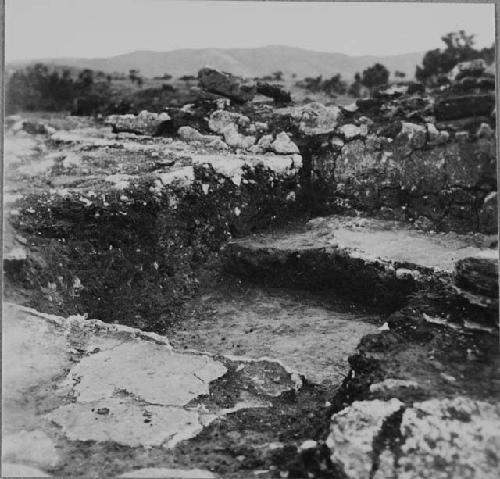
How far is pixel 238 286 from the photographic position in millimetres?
4715

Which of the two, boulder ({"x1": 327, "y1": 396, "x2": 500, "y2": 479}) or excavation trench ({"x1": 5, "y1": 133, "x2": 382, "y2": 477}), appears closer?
boulder ({"x1": 327, "y1": 396, "x2": 500, "y2": 479})

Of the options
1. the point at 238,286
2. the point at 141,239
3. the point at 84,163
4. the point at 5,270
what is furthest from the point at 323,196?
the point at 5,270

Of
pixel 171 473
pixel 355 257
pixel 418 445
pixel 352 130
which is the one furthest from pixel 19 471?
pixel 352 130

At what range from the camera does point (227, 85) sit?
4660 millimetres

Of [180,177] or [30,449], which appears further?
[180,177]

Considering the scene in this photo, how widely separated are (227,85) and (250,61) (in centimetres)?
49

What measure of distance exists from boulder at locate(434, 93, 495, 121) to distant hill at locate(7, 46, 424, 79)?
0.42m

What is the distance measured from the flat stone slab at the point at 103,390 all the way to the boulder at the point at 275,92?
6.90 ft

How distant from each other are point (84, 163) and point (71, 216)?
0.61 m

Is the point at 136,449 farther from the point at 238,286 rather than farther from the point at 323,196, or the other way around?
the point at 323,196

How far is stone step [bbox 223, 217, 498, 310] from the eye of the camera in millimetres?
4238

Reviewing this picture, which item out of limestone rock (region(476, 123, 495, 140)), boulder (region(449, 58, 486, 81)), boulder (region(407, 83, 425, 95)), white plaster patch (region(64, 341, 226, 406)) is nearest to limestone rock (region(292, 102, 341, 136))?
boulder (region(407, 83, 425, 95))

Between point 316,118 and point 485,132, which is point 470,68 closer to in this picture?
point 485,132

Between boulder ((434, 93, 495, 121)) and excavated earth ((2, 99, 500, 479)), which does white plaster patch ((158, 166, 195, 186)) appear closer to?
excavated earth ((2, 99, 500, 479))
